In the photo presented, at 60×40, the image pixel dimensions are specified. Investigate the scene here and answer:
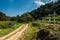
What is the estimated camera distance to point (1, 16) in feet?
447

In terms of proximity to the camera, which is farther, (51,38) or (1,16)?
(1,16)

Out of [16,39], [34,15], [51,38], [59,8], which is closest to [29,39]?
[16,39]

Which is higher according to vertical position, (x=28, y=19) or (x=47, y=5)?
(x=47, y=5)

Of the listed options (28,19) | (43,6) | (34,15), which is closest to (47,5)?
(43,6)

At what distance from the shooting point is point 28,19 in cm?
12888

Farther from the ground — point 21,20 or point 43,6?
point 43,6

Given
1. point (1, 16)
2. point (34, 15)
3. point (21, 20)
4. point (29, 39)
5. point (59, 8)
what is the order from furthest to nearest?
point (34, 15)
point (1, 16)
point (21, 20)
point (59, 8)
point (29, 39)

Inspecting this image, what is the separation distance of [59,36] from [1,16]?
4595 inches

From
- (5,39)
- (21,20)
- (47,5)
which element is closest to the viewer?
(5,39)

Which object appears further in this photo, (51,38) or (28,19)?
(28,19)

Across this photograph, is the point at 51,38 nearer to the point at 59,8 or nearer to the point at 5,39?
the point at 5,39

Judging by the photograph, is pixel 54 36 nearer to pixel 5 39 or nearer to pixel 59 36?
pixel 59 36

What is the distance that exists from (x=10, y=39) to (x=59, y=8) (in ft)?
296

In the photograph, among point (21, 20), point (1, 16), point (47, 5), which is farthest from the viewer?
point (47, 5)
